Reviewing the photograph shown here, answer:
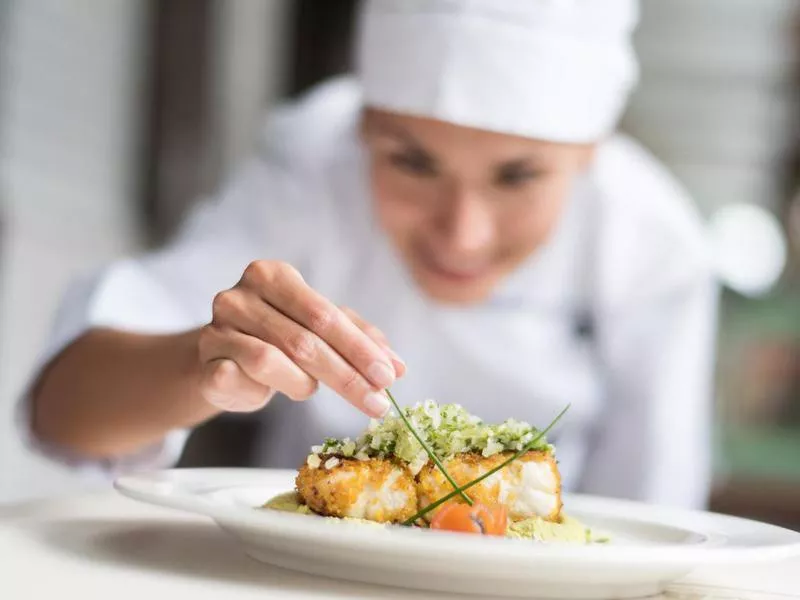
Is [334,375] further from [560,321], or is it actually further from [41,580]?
[560,321]

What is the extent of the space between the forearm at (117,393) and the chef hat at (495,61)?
18.8 inches

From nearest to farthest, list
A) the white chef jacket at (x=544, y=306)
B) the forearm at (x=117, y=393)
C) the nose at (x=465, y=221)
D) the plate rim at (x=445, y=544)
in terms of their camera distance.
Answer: the plate rim at (x=445, y=544) < the forearm at (x=117, y=393) < the nose at (x=465, y=221) < the white chef jacket at (x=544, y=306)

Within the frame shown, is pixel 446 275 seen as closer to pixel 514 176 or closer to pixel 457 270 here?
pixel 457 270

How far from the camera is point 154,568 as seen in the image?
2.10ft

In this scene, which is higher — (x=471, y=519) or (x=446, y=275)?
(x=446, y=275)

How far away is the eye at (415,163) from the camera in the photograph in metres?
1.41

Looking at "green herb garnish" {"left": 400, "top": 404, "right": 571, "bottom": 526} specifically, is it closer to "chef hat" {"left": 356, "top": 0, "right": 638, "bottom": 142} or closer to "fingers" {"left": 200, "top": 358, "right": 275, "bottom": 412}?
"fingers" {"left": 200, "top": 358, "right": 275, "bottom": 412}

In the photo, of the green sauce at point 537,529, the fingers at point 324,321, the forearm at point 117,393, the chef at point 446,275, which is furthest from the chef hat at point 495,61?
the green sauce at point 537,529

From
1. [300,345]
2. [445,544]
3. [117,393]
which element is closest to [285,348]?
[300,345]

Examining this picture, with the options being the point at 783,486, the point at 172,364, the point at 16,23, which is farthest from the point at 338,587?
the point at 783,486

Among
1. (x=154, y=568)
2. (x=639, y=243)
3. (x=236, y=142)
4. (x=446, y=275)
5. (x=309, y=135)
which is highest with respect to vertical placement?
(x=236, y=142)

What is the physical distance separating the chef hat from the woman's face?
3cm

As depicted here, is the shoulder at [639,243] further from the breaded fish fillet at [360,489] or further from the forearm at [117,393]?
the breaded fish fillet at [360,489]

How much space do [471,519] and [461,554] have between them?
122 millimetres
